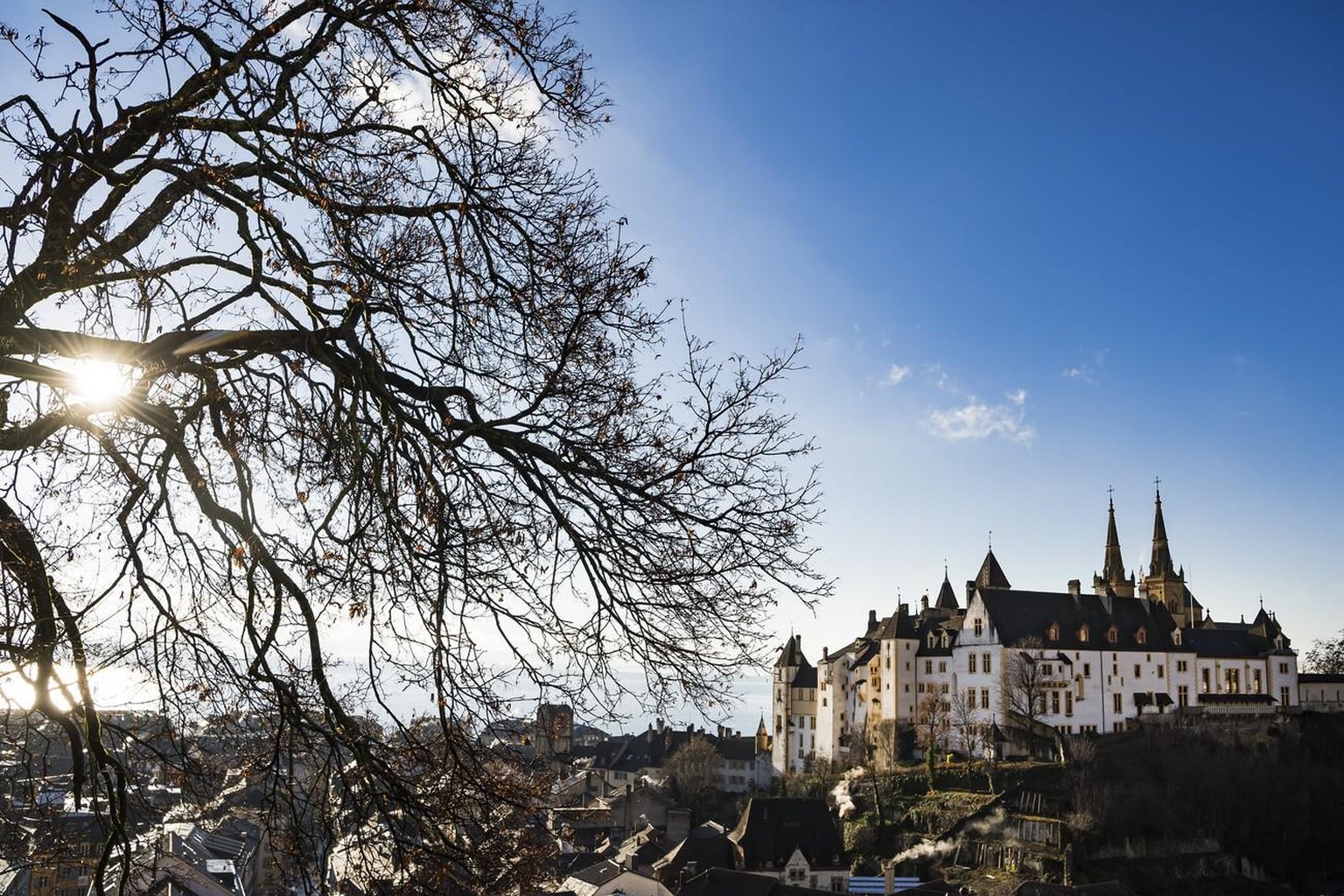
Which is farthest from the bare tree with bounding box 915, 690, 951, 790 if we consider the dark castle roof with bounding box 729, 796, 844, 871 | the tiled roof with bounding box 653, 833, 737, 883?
the tiled roof with bounding box 653, 833, 737, 883

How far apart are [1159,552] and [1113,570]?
3767 mm

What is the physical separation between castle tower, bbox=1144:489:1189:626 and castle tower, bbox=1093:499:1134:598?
285 millimetres

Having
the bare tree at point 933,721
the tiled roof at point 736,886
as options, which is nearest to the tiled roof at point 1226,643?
the bare tree at point 933,721

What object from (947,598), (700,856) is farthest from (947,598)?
(700,856)

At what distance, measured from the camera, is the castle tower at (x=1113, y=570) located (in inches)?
2768

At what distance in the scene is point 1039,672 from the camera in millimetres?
59062

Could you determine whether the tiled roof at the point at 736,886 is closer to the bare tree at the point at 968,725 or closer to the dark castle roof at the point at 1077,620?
the bare tree at the point at 968,725

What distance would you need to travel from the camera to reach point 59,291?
509 cm

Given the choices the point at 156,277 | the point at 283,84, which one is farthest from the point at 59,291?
the point at 283,84

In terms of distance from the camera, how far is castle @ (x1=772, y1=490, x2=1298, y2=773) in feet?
194

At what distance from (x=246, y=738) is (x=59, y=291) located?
2.34 meters

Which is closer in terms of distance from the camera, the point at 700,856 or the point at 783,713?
the point at 700,856

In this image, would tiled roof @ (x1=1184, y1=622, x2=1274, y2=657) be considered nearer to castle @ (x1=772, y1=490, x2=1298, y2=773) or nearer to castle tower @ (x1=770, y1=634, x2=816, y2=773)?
castle @ (x1=772, y1=490, x2=1298, y2=773)

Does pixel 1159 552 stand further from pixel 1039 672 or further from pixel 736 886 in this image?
pixel 736 886
